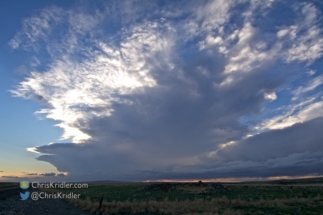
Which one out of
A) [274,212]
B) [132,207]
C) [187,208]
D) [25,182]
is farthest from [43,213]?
[25,182]

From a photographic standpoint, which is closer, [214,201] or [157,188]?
[214,201]

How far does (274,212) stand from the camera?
2730 cm

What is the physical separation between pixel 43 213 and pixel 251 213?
22.5 meters

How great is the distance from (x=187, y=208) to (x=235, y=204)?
24.9ft

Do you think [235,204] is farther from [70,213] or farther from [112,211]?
[70,213]

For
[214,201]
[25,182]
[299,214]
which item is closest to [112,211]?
[214,201]

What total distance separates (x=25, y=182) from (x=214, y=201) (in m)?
78.4

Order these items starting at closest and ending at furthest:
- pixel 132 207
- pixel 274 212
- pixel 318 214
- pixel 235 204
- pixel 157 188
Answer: pixel 318 214 → pixel 274 212 → pixel 132 207 → pixel 235 204 → pixel 157 188

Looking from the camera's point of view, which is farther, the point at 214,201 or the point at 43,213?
the point at 214,201

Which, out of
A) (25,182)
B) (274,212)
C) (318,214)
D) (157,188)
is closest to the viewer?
(318,214)

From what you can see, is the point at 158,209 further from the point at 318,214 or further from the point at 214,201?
the point at 318,214

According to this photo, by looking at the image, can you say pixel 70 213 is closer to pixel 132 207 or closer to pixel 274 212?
pixel 132 207

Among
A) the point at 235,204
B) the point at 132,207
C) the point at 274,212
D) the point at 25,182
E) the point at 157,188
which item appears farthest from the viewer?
the point at 25,182

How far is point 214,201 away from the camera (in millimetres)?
34594
